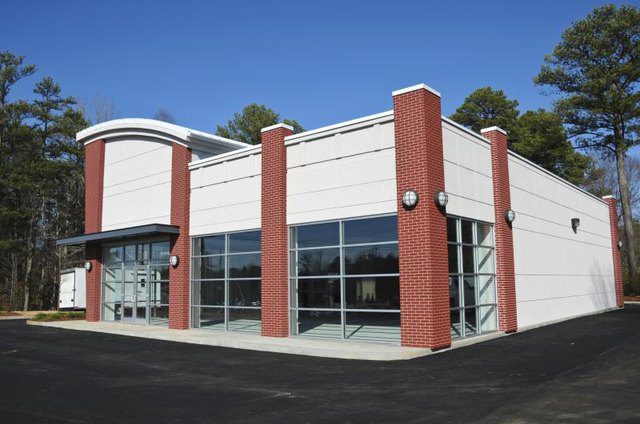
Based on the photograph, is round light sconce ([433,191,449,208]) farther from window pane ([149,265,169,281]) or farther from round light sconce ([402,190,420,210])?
window pane ([149,265,169,281])

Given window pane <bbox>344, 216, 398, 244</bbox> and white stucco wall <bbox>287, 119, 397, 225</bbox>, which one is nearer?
window pane <bbox>344, 216, 398, 244</bbox>

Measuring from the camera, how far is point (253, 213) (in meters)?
17.7

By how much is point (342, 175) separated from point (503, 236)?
5.73 metres

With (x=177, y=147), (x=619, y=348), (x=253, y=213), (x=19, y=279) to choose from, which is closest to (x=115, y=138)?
(x=177, y=147)

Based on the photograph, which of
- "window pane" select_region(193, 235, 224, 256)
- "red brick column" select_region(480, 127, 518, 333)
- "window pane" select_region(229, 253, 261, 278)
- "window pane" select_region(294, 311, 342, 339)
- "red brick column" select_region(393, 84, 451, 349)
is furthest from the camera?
"window pane" select_region(193, 235, 224, 256)

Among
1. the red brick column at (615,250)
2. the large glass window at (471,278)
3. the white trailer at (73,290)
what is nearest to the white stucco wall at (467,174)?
the large glass window at (471,278)

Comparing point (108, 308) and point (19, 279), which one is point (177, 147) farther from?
point (19, 279)

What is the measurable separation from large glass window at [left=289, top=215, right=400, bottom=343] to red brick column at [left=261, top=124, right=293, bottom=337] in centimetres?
32

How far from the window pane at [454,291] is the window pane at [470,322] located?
60 cm

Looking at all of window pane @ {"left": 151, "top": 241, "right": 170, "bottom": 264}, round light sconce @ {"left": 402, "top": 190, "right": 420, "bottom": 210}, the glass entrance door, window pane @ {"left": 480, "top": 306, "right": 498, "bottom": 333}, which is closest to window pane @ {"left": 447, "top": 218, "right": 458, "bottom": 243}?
round light sconce @ {"left": 402, "top": 190, "right": 420, "bottom": 210}

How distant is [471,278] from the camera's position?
15.9m

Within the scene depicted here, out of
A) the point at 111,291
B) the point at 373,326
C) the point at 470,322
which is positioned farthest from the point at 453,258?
the point at 111,291

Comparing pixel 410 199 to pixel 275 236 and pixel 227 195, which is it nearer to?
pixel 275 236

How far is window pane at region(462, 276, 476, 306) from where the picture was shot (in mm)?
15484
